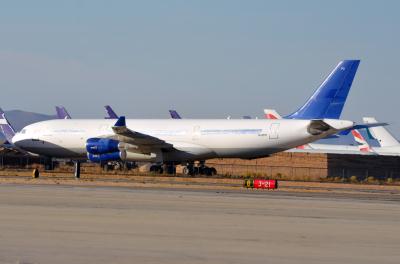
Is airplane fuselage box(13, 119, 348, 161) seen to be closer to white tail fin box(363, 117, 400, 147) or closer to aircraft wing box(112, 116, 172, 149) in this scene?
aircraft wing box(112, 116, 172, 149)

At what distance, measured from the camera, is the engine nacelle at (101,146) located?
65.6 metres

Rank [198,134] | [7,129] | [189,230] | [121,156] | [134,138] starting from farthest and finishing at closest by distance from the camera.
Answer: [7,129]
[121,156]
[134,138]
[198,134]
[189,230]

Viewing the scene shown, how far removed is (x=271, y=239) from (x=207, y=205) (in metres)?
11.1

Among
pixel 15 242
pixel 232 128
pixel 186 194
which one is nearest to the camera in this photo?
pixel 15 242

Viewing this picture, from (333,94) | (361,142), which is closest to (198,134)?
(333,94)

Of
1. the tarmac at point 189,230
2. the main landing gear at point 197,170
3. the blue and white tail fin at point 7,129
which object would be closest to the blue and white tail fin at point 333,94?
the main landing gear at point 197,170

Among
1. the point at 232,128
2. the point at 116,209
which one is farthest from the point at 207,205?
the point at 232,128

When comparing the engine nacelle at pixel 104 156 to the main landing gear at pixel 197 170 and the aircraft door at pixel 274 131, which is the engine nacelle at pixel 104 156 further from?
the aircraft door at pixel 274 131

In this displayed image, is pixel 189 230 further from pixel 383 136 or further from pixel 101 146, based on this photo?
pixel 383 136

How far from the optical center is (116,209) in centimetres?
2861

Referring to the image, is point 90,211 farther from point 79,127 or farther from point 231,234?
point 79,127

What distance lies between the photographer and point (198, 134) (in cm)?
6488

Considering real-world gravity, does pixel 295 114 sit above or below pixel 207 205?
above

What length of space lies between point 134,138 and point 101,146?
8.01 feet
